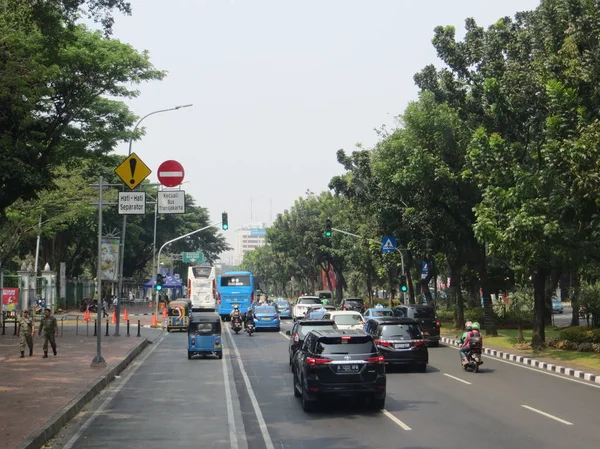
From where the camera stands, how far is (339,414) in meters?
14.4

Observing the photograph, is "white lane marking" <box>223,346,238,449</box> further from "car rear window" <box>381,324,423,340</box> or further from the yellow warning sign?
the yellow warning sign

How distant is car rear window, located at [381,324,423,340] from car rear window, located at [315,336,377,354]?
675 cm

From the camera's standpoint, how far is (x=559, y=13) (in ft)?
71.9

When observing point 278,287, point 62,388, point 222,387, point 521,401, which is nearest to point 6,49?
point 62,388

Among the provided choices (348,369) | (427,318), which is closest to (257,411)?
(348,369)

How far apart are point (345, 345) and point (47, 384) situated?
7874 mm

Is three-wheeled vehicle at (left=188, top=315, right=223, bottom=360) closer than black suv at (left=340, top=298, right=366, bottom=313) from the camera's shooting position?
Yes

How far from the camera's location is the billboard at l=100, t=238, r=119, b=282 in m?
33.8

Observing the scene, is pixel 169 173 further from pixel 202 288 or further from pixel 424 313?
pixel 202 288

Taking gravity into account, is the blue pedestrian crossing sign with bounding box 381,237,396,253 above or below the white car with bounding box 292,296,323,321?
above

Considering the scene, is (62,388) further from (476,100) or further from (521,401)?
(476,100)

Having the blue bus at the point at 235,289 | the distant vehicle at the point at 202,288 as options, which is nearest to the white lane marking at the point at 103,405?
the blue bus at the point at 235,289

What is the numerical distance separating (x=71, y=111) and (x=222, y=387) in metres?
14.9

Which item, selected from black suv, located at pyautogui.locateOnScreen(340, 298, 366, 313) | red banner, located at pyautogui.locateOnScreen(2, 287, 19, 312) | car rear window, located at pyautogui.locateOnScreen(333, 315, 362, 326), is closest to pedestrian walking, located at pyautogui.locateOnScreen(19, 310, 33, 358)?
car rear window, located at pyautogui.locateOnScreen(333, 315, 362, 326)
